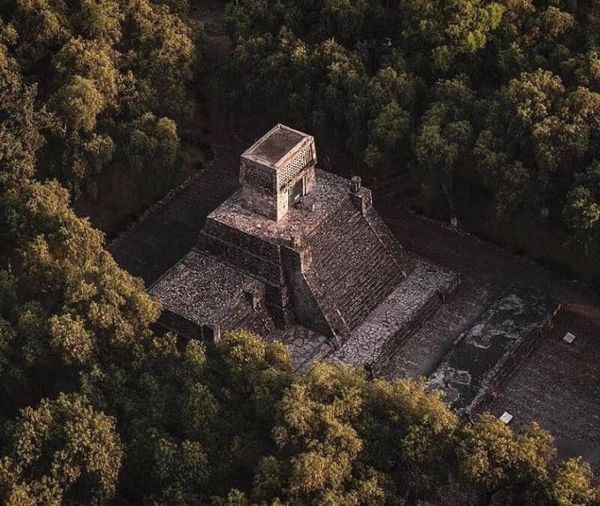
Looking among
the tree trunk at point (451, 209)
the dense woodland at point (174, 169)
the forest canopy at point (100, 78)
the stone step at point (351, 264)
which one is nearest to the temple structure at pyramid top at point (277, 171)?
the stone step at point (351, 264)

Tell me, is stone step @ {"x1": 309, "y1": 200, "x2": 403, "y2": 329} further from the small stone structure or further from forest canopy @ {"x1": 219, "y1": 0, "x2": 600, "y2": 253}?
forest canopy @ {"x1": 219, "y1": 0, "x2": 600, "y2": 253}

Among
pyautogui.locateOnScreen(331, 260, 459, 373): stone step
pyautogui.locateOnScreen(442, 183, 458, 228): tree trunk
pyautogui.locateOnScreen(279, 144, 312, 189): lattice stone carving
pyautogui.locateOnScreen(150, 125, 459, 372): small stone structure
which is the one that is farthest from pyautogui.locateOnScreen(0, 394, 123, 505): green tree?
pyautogui.locateOnScreen(442, 183, 458, 228): tree trunk

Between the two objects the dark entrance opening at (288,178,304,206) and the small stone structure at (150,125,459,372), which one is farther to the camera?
the dark entrance opening at (288,178,304,206)

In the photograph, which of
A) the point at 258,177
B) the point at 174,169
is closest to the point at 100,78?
the point at 174,169

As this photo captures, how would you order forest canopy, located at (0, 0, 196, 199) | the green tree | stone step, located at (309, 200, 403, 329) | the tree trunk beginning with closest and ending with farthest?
the green tree → stone step, located at (309, 200, 403, 329) → forest canopy, located at (0, 0, 196, 199) → the tree trunk

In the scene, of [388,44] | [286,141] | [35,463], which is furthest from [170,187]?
[35,463]

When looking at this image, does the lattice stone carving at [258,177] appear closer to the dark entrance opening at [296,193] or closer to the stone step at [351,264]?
the dark entrance opening at [296,193]
